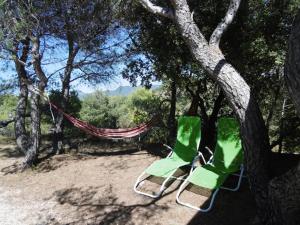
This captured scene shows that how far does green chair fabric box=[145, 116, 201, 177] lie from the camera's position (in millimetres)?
4742

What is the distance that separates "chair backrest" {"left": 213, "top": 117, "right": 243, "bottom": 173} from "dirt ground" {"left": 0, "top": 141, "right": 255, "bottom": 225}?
1.23 ft

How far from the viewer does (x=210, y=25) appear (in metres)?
5.23

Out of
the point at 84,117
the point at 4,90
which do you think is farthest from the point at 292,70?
the point at 84,117

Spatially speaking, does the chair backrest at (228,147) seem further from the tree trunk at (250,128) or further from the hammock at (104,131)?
the hammock at (104,131)

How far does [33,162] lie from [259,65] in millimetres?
4301

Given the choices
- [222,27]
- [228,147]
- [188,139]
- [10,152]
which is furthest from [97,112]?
[222,27]

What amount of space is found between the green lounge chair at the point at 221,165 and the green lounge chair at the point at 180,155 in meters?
0.27

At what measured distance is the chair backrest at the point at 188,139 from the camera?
16.6 feet

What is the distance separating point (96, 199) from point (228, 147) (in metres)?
1.99

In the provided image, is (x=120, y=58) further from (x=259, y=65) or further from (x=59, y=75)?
(x=259, y=65)

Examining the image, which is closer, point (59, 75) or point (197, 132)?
point (197, 132)

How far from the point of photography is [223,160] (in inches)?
183

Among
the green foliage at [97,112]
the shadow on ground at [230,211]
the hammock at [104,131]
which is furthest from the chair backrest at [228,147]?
the green foliage at [97,112]

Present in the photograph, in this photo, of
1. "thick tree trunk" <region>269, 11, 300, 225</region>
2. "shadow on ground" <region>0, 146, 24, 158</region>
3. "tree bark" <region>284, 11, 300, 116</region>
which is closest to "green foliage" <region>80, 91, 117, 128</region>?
"shadow on ground" <region>0, 146, 24, 158</region>
